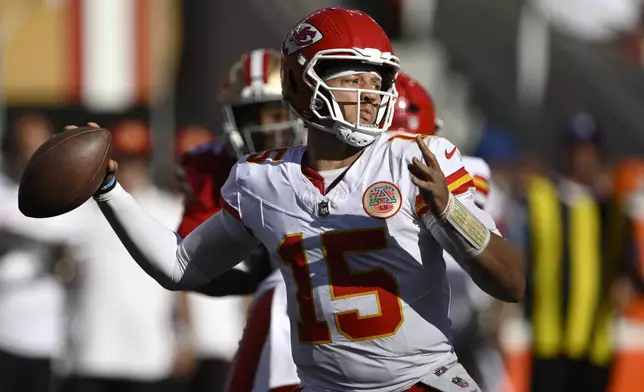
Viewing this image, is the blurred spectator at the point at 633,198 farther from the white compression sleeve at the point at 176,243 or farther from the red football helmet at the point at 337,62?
the red football helmet at the point at 337,62

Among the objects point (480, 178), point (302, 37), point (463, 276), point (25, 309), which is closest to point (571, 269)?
point (463, 276)

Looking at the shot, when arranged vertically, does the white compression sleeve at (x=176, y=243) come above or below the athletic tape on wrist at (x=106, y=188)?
below

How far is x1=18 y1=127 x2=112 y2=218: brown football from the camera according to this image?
12.1 ft

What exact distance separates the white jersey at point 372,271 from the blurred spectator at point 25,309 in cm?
374

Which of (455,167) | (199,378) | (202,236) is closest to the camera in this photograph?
(455,167)

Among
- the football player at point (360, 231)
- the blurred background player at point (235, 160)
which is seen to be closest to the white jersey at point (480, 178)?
the blurred background player at point (235, 160)

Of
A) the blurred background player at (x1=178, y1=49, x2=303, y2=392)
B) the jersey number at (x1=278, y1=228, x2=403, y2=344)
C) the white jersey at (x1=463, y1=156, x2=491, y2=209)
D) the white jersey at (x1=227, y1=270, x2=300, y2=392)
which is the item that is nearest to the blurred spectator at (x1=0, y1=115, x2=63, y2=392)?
the blurred background player at (x1=178, y1=49, x2=303, y2=392)

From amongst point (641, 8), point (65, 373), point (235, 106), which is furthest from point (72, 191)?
point (641, 8)

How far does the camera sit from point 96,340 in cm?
754

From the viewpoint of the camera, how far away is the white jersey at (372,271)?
11.6 ft

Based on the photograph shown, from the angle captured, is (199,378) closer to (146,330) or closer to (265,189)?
(146,330)

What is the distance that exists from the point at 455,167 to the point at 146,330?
435 centimetres

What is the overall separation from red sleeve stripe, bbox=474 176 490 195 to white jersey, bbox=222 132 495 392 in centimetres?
80

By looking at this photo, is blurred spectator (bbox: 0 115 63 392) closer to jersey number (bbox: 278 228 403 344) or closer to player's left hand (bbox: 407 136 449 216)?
jersey number (bbox: 278 228 403 344)
